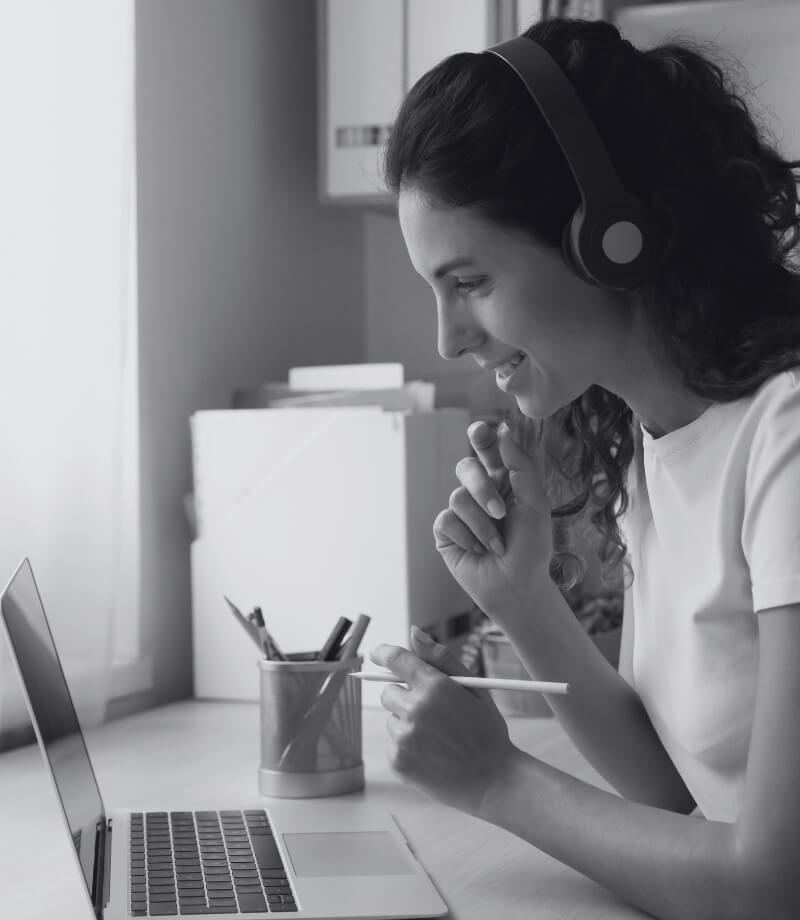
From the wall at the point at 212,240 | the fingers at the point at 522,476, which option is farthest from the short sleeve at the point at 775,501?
the wall at the point at 212,240

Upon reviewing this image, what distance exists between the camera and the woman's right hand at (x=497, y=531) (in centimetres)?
104

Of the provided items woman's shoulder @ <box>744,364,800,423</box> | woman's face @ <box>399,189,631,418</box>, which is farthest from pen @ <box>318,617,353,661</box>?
woman's shoulder @ <box>744,364,800,423</box>

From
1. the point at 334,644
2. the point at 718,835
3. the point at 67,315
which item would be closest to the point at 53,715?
the point at 334,644

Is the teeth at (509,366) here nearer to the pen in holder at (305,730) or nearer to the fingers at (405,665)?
the fingers at (405,665)

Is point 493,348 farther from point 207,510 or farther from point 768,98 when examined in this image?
point 768,98

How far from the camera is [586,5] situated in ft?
6.40

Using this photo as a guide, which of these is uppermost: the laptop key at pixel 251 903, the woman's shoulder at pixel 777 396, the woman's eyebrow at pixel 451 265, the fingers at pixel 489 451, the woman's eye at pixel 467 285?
the woman's eyebrow at pixel 451 265

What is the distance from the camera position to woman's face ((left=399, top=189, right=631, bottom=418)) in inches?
34.8

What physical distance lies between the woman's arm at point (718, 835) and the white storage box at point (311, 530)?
77cm

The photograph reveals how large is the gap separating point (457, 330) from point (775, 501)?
264 millimetres

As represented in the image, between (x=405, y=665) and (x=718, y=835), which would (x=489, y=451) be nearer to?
(x=405, y=665)

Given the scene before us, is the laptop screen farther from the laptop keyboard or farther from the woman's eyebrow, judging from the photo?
the woman's eyebrow

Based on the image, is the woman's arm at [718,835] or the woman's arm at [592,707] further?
the woman's arm at [592,707]

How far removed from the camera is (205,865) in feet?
2.99
